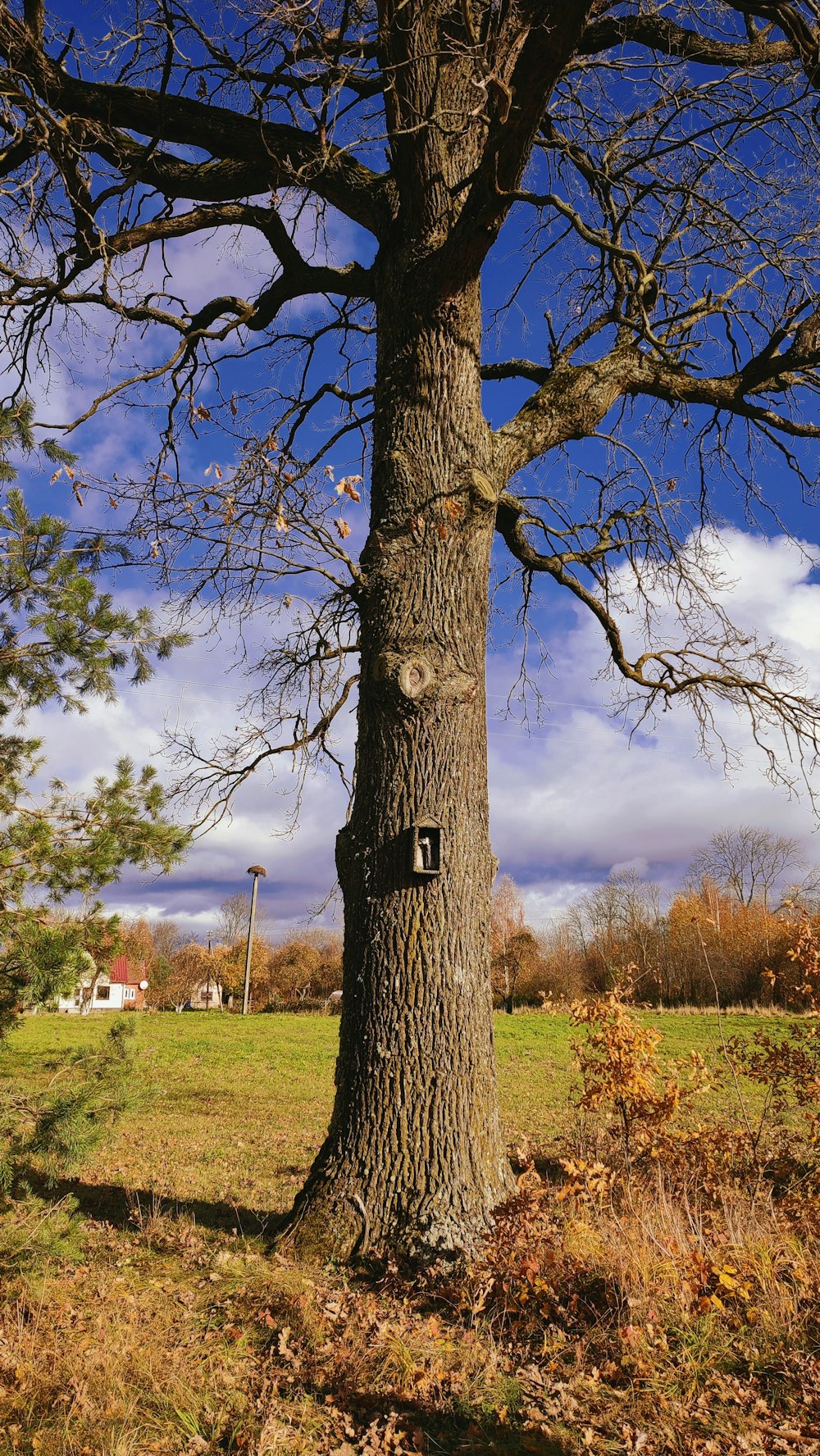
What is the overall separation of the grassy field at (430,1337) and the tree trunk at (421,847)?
321mm

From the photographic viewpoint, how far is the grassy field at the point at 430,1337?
110 inches

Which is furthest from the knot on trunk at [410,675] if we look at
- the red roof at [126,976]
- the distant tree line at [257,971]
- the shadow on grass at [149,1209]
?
the red roof at [126,976]

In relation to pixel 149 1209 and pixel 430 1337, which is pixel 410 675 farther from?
pixel 149 1209

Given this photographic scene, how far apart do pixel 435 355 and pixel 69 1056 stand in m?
4.70

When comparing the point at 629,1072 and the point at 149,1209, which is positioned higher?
the point at 629,1072

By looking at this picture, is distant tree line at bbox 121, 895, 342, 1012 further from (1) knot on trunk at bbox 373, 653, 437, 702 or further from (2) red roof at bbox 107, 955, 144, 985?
(1) knot on trunk at bbox 373, 653, 437, 702

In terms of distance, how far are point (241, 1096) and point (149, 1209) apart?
6546 mm

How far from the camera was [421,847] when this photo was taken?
14.7 feet

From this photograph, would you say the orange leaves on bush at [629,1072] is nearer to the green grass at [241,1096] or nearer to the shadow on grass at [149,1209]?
the shadow on grass at [149,1209]

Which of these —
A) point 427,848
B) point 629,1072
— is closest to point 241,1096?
point 629,1072

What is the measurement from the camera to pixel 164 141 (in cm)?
582

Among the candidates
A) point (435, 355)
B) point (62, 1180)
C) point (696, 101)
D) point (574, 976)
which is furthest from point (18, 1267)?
point (574, 976)

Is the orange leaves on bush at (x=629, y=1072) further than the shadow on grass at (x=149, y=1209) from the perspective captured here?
Yes

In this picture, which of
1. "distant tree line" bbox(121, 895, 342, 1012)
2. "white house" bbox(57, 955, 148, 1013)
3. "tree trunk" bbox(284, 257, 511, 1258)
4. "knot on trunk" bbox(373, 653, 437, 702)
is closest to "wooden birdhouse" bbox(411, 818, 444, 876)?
"tree trunk" bbox(284, 257, 511, 1258)
